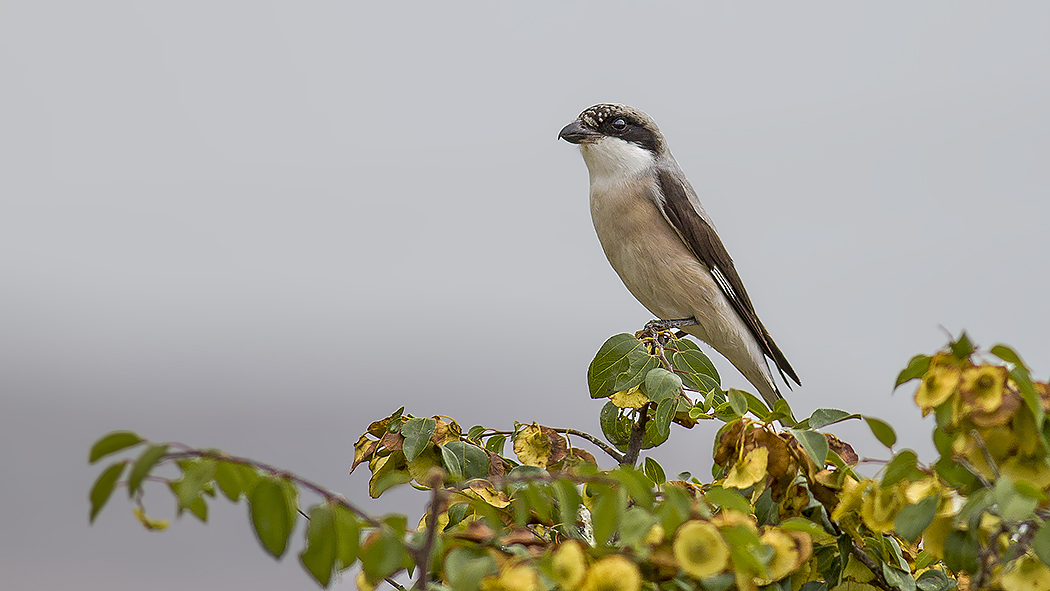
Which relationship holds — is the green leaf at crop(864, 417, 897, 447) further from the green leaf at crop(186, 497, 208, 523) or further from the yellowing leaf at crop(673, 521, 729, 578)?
the green leaf at crop(186, 497, 208, 523)

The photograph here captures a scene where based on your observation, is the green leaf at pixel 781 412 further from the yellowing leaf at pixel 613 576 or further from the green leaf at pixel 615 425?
the green leaf at pixel 615 425

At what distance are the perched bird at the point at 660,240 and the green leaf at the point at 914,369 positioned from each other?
5.01ft

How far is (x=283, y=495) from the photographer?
0.61 m

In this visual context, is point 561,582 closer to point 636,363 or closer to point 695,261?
point 636,363

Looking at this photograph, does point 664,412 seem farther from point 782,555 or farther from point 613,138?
point 613,138

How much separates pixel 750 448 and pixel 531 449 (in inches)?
14.3

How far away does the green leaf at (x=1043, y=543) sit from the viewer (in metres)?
0.56

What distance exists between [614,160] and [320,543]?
1784 mm

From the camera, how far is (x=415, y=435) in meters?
1.03

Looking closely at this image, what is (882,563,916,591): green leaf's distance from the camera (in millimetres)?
808

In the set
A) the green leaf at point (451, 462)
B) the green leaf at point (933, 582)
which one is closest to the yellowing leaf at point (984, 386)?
the green leaf at point (933, 582)

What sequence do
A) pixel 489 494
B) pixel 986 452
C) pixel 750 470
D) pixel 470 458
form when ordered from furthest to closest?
pixel 470 458, pixel 489 494, pixel 750 470, pixel 986 452

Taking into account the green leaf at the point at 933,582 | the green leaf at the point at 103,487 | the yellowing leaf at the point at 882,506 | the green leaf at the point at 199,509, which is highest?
the green leaf at the point at 103,487

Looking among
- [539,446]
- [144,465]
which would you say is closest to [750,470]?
[539,446]
